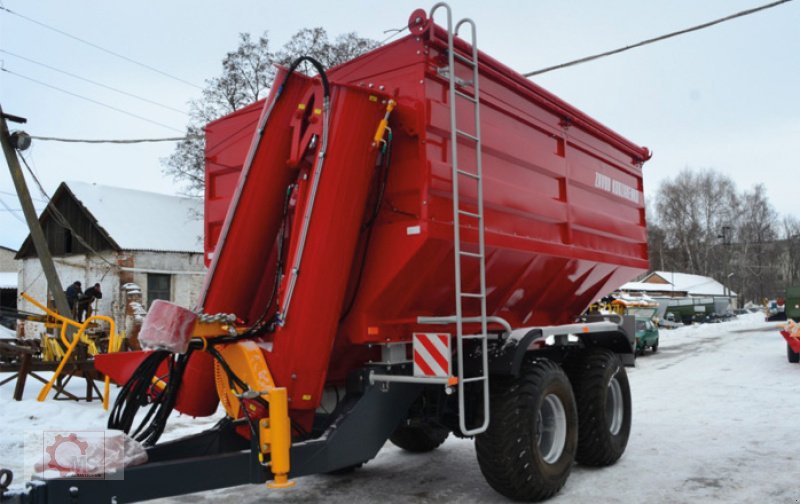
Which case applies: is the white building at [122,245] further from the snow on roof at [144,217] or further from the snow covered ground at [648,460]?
the snow covered ground at [648,460]

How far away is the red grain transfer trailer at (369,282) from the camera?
13.5 ft

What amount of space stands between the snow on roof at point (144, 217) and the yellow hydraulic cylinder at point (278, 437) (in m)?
20.9

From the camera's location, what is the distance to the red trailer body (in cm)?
422

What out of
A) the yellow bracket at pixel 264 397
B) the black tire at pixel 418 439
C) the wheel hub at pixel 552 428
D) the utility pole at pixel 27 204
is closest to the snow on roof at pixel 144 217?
the utility pole at pixel 27 204

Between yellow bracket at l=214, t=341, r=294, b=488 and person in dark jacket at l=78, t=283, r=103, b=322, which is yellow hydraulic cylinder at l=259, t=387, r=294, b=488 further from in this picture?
person in dark jacket at l=78, t=283, r=103, b=322

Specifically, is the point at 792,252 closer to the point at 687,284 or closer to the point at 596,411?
the point at 687,284

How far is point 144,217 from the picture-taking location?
25.6 meters

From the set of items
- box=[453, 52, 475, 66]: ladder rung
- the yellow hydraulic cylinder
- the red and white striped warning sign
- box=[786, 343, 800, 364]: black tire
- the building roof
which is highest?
the building roof

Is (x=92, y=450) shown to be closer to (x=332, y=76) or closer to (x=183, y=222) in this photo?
(x=332, y=76)

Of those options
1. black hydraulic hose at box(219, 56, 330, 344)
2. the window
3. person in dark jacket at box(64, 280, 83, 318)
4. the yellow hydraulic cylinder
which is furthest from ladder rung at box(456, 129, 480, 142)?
the window

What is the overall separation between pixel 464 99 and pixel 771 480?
3881 millimetres

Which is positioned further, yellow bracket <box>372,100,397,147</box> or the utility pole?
the utility pole

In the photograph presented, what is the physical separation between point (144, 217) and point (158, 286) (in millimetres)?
3333

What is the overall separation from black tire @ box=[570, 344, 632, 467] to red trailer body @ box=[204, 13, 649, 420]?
765mm
